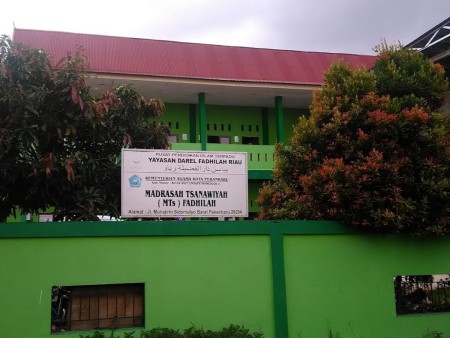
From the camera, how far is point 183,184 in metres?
7.31

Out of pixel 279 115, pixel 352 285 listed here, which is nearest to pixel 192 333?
pixel 352 285

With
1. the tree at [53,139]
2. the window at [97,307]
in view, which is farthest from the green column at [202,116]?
the window at [97,307]

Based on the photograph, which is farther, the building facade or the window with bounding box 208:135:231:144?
the window with bounding box 208:135:231:144

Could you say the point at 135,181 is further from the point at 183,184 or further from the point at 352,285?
the point at 352,285

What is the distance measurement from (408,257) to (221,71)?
11634 millimetres

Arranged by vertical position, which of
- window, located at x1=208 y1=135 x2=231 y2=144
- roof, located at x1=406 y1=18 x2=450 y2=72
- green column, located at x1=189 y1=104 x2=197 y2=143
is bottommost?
window, located at x1=208 y1=135 x2=231 y2=144

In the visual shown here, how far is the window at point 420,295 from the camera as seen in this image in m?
7.75

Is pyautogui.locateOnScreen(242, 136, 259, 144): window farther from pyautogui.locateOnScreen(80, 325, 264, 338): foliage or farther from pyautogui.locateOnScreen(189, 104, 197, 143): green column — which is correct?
pyautogui.locateOnScreen(80, 325, 264, 338): foliage

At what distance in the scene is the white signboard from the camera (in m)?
7.14

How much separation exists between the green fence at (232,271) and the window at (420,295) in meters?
0.17

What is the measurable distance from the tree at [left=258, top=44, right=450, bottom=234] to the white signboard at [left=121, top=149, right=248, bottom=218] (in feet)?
4.35

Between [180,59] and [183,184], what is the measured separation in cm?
1179

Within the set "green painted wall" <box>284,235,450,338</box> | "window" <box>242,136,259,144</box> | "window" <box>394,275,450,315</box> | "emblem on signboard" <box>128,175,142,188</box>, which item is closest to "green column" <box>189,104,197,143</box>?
"window" <box>242,136,259,144</box>

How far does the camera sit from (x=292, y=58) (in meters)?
20.1
